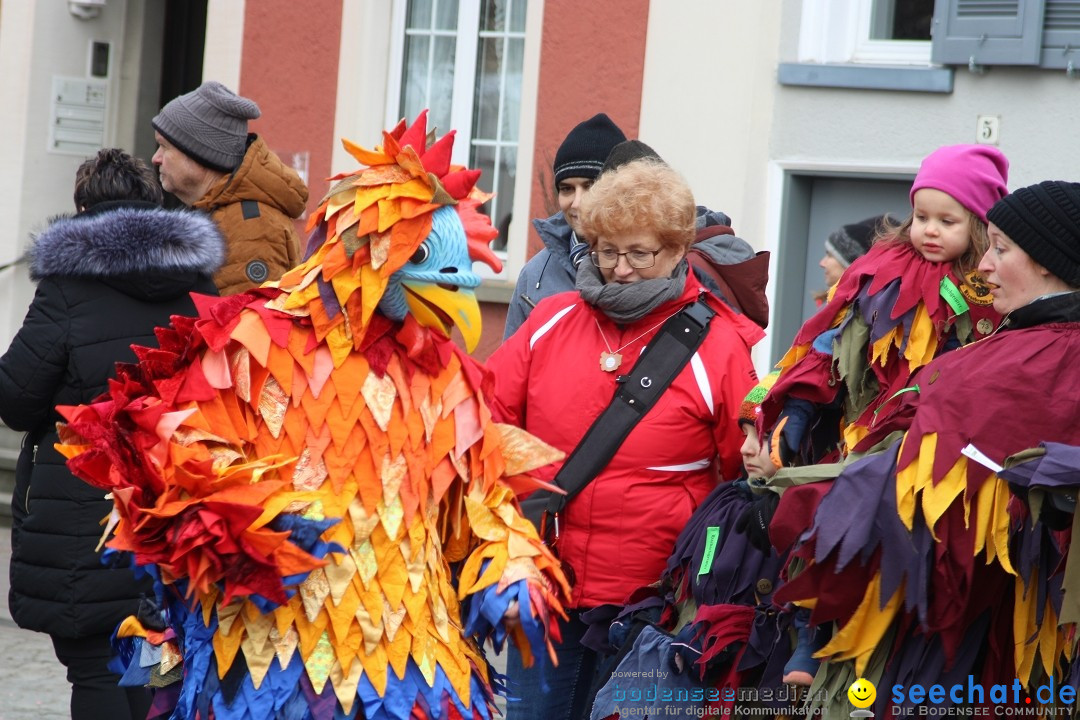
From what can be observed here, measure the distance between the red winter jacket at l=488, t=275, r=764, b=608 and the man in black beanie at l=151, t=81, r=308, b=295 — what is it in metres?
1.55

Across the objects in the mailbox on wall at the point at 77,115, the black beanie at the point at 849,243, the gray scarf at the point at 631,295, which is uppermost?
the mailbox on wall at the point at 77,115

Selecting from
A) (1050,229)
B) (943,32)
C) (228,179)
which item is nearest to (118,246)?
(228,179)

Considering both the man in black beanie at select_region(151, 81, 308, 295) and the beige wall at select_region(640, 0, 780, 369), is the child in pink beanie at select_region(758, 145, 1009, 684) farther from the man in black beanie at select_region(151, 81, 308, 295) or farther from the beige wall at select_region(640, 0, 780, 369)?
the beige wall at select_region(640, 0, 780, 369)

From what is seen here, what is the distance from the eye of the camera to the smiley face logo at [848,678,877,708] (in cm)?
339

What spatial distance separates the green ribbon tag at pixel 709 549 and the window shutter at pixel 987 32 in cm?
444

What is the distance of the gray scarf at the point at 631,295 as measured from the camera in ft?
12.6

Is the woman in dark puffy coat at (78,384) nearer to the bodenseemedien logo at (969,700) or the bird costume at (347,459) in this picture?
the bird costume at (347,459)

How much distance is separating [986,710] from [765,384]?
97 centimetres

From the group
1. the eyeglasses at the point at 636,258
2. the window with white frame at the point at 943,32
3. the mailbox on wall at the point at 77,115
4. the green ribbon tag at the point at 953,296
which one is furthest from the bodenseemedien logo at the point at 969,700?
the mailbox on wall at the point at 77,115

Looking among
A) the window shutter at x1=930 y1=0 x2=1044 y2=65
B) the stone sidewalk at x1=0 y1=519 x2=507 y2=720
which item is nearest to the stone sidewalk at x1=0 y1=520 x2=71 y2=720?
the stone sidewalk at x1=0 y1=519 x2=507 y2=720

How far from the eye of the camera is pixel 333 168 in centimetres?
909

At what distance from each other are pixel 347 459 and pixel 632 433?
0.89m

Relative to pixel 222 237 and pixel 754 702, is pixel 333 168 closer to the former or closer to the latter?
pixel 222 237

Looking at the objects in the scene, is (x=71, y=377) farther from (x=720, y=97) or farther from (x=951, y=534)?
(x=720, y=97)
